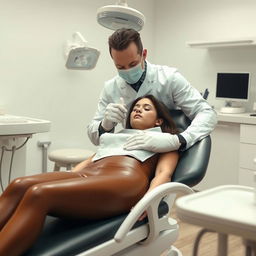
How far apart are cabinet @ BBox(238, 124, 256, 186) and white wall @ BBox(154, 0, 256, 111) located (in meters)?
0.46

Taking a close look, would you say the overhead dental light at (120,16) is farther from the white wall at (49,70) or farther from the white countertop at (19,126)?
the white wall at (49,70)

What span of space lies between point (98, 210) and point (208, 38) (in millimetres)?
2828

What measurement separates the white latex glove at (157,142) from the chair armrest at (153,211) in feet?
0.73

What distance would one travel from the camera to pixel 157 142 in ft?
5.96

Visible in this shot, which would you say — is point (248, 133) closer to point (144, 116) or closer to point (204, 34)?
point (204, 34)

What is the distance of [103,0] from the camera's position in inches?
148

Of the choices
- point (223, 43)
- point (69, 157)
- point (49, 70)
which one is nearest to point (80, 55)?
point (49, 70)

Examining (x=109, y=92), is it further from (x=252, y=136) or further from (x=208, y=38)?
(x=208, y=38)

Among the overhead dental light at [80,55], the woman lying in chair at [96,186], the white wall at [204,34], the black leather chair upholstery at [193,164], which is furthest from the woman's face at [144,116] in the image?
the white wall at [204,34]

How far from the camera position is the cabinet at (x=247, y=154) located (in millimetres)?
3258

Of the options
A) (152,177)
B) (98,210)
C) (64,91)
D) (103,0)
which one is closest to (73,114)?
(64,91)

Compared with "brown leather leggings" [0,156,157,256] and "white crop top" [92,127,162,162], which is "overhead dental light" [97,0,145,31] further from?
"brown leather leggings" [0,156,157,256]

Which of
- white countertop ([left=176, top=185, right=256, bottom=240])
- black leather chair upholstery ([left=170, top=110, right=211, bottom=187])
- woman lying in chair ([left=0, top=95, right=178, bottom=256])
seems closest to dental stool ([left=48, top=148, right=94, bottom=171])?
woman lying in chair ([left=0, top=95, right=178, bottom=256])

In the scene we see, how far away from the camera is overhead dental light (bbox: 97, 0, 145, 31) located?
197cm
